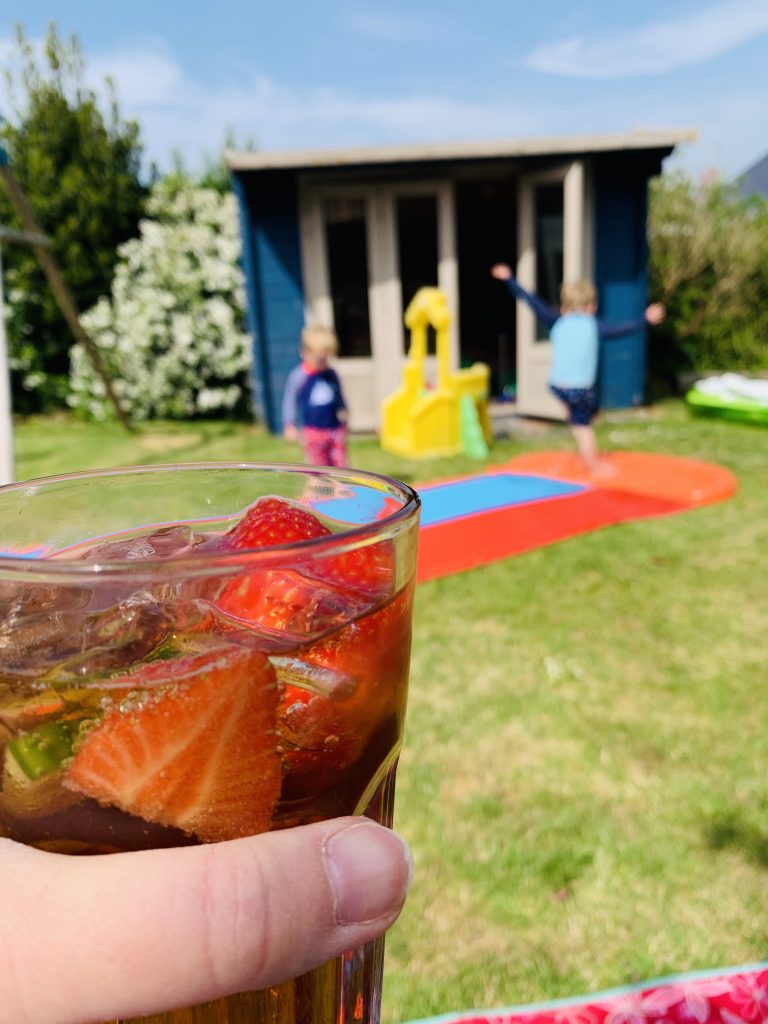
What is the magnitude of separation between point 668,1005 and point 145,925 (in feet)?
5.05

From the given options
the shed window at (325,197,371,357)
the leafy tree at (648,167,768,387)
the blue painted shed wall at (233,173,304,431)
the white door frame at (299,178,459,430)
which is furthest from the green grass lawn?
the leafy tree at (648,167,768,387)

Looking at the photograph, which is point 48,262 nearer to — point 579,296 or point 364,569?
point 579,296

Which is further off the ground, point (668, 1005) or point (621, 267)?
point (621, 267)

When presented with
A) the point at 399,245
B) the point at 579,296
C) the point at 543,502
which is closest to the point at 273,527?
the point at 543,502

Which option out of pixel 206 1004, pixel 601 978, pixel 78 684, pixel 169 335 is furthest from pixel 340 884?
pixel 169 335

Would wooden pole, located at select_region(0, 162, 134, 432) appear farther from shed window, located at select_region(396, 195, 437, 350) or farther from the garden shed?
shed window, located at select_region(396, 195, 437, 350)

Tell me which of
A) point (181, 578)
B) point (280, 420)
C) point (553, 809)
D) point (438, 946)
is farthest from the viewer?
point (280, 420)

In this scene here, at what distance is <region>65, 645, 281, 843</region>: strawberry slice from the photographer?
2.12ft

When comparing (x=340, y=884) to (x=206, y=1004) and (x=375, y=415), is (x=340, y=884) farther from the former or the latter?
(x=375, y=415)

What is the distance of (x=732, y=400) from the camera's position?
9391 mm

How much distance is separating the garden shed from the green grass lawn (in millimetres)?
5801

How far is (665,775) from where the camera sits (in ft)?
9.03

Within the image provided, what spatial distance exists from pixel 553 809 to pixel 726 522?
3.62 metres

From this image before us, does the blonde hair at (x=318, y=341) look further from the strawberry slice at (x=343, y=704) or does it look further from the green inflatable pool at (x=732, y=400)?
the strawberry slice at (x=343, y=704)
